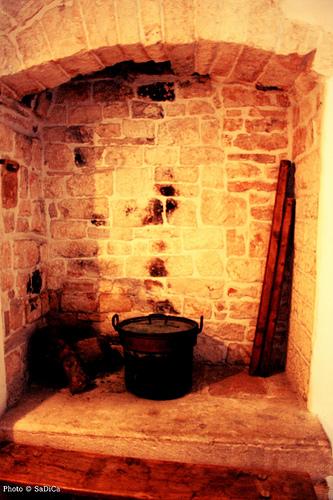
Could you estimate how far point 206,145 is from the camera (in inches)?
126

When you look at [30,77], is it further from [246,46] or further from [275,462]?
[275,462]

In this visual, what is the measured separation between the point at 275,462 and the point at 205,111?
8.61 feet

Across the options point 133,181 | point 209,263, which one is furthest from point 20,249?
point 209,263

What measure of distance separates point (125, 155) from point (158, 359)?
5.66 feet

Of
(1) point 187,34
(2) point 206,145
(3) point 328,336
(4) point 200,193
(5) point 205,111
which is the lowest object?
(3) point 328,336

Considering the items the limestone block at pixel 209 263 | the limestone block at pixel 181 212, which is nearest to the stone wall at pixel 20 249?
the limestone block at pixel 181 212

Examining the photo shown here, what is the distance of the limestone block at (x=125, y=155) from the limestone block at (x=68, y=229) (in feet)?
2.00

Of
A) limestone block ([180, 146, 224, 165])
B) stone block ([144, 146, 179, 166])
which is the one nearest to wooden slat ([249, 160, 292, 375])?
limestone block ([180, 146, 224, 165])

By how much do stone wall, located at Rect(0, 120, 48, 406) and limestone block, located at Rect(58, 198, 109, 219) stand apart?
0.20 m

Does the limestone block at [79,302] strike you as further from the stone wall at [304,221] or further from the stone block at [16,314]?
the stone wall at [304,221]

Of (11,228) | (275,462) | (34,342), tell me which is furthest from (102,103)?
(275,462)

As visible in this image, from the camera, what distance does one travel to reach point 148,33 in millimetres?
2299

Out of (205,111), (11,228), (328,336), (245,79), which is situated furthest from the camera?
(205,111)

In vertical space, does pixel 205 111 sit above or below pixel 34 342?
above
